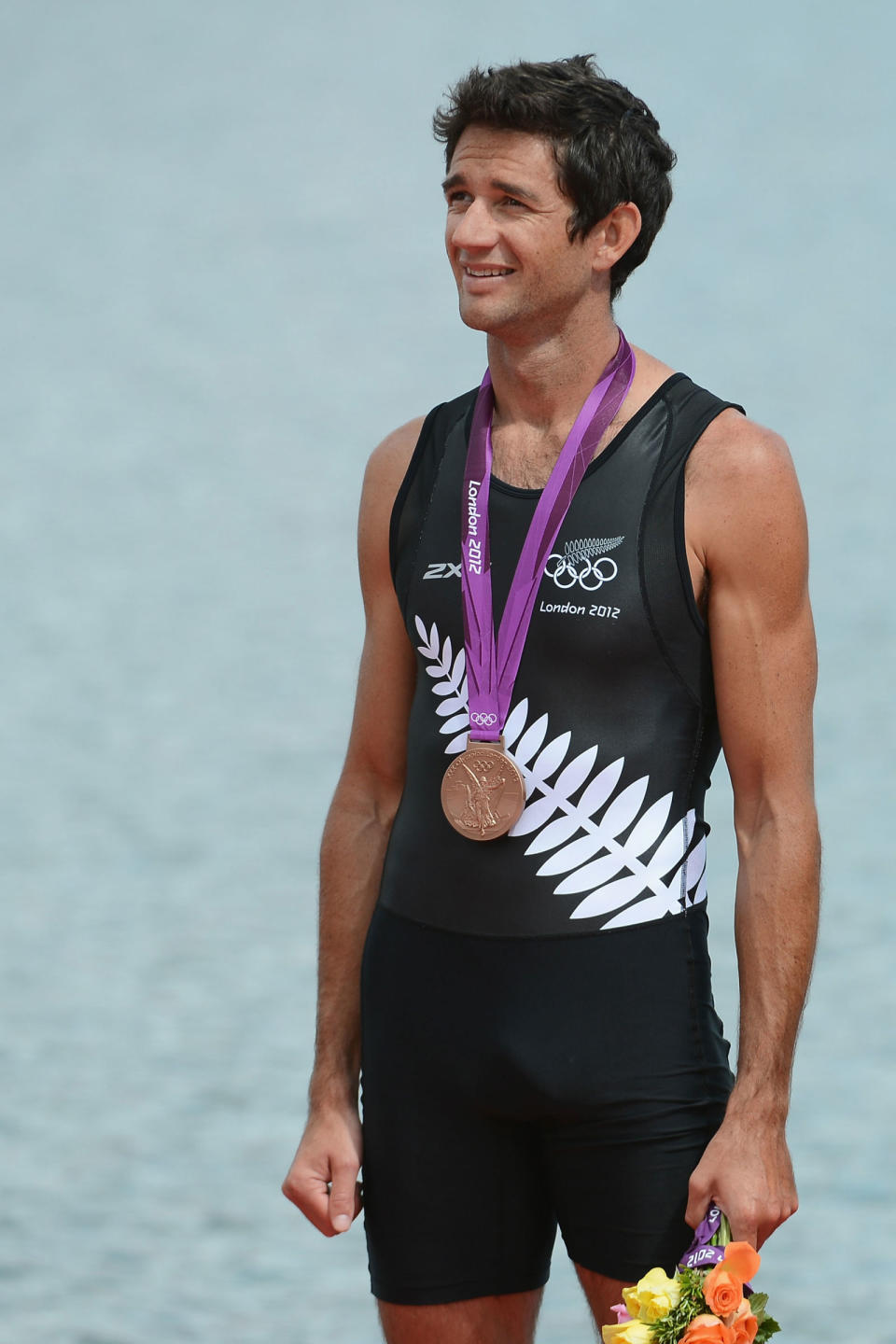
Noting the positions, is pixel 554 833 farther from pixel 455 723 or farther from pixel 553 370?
pixel 553 370

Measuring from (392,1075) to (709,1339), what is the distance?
549mm

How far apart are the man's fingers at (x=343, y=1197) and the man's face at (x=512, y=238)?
1.03m

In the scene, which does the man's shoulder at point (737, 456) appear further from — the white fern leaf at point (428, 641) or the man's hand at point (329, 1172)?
the man's hand at point (329, 1172)

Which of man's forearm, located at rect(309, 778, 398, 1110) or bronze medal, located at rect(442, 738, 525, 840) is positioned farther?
man's forearm, located at rect(309, 778, 398, 1110)

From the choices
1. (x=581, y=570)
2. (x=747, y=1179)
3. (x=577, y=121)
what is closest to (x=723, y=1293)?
(x=747, y=1179)

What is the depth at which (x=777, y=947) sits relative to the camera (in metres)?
2.23

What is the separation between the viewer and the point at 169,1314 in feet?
13.1

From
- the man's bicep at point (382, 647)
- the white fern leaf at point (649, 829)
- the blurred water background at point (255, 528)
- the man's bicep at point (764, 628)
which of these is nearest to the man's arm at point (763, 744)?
the man's bicep at point (764, 628)

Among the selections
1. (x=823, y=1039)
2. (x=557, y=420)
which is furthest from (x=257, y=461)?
(x=557, y=420)

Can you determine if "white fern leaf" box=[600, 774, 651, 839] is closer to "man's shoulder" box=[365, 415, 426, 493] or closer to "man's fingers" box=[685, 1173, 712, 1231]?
"man's fingers" box=[685, 1173, 712, 1231]

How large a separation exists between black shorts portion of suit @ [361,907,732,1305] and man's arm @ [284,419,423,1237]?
0.07 m

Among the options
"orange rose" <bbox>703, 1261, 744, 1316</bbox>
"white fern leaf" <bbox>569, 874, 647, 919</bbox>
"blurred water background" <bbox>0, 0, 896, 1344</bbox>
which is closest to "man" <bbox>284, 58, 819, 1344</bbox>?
"white fern leaf" <bbox>569, 874, 647, 919</bbox>

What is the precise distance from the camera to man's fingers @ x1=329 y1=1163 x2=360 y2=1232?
247cm

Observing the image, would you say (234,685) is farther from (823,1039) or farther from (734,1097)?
(734,1097)
